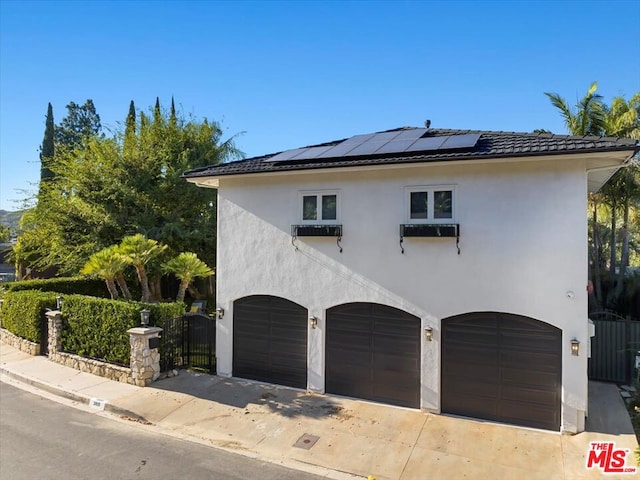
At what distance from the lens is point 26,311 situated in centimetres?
1346

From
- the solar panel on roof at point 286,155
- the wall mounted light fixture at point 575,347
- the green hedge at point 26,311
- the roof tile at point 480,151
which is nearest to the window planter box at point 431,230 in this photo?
the roof tile at point 480,151

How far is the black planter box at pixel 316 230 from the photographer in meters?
9.59

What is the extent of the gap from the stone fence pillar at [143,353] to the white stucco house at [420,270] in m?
1.76

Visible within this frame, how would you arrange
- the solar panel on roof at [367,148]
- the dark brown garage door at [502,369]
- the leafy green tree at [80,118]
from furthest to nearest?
1. the leafy green tree at [80,118]
2. the solar panel on roof at [367,148]
3. the dark brown garage door at [502,369]

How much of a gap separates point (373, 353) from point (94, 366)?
7978 millimetres

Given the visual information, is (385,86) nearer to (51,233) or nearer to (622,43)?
(622,43)

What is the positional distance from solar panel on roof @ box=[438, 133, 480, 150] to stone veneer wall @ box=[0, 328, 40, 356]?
1396 cm

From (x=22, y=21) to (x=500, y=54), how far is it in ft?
46.0

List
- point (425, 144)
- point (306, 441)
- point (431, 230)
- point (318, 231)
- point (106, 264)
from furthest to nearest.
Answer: point (106, 264) → point (318, 231) → point (425, 144) → point (431, 230) → point (306, 441)

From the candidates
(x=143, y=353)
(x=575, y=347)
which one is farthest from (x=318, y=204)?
(x=575, y=347)

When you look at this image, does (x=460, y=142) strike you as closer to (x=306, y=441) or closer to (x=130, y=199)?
(x=306, y=441)

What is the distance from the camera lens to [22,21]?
11.4 m

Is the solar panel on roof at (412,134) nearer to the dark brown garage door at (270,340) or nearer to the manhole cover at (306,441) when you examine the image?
the dark brown garage door at (270,340)

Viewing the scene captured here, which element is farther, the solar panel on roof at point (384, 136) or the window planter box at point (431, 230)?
the solar panel on roof at point (384, 136)
